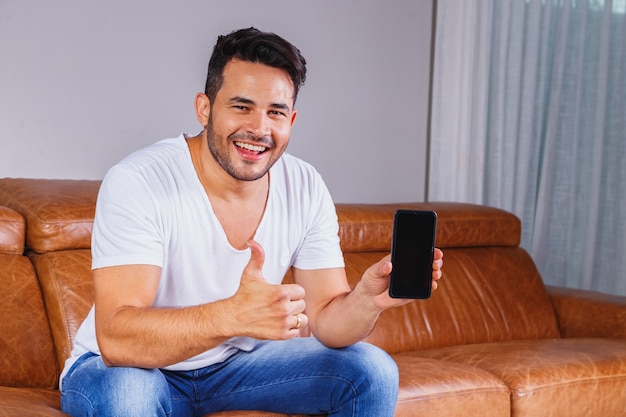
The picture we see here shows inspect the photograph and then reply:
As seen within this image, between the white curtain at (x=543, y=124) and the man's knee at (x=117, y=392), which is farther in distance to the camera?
the white curtain at (x=543, y=124)

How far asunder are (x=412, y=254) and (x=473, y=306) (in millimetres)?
1343

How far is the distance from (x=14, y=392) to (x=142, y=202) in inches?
23.9

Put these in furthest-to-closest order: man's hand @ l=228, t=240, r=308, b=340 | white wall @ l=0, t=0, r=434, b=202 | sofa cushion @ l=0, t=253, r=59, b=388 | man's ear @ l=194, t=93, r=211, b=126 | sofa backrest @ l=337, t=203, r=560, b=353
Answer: sofa backrest @ l=337, t=203, r=560, b=353 < white wall @ l=0, t=0, r=434, b=202 < sofa cushion @ l=0, t=253, r=59, b=388 < man's ear @ l=194, t=93, r=211, b=126 < man's hand @ l=228, t=240, r=308, b=340

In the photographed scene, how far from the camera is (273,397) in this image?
6.02 ft

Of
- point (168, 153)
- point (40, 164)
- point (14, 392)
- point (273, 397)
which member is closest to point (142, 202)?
point (168, 153)

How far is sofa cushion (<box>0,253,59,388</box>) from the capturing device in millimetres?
2141

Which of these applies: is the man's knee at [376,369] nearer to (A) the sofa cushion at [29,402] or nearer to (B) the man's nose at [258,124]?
(B) the man's nose at [258,124]

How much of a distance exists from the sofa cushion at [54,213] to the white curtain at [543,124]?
1.72 meters

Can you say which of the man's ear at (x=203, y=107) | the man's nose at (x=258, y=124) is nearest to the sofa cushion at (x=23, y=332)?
the man's ear at (x=203, y=107)

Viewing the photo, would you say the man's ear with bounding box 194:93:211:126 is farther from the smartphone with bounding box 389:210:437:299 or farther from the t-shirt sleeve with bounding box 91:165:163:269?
the smartphone with bounding box 389:210:437:299

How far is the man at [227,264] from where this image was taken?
5.48 feet

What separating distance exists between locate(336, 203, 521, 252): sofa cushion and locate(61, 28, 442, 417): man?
34.9 inches

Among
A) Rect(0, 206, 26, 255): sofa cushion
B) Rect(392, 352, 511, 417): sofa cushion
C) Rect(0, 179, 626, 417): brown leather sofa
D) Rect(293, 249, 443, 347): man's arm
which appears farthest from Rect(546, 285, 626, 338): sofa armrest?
Rect(0, 206, 26, 255): sofa cushion

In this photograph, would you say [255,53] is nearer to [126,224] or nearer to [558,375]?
[126,224]
